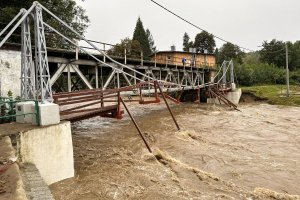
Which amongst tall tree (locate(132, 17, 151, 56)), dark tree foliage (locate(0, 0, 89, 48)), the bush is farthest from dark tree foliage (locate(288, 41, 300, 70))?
dark tree foliage (locate(0, 0, 89, 48))

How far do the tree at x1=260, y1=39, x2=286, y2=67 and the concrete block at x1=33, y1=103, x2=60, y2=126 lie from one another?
207ft

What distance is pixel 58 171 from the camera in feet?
28.8

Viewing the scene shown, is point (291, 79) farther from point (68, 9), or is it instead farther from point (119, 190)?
point (119, 190)

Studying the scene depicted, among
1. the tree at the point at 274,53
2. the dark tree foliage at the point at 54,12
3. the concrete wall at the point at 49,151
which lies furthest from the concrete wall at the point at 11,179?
the tree at the point at 274,53

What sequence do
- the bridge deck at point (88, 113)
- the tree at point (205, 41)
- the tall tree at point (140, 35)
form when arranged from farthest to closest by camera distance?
the tree at point (205, 41), the tall tree at point (140, 35), the bridge deck at point (88, 113)

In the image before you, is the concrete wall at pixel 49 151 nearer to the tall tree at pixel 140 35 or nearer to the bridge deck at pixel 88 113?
the bridge deck at pixel 88 113

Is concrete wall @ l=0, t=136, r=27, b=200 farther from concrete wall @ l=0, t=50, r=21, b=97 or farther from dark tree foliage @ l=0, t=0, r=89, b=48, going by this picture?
dark tree foliage @ l=0, t=0, r=89, b=48

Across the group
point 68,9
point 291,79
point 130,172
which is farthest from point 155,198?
point 291,79

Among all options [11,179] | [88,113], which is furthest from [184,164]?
[11,179]

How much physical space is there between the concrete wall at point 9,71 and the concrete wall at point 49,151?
23.5ft

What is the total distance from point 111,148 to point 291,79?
50251mm

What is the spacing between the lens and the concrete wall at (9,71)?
48.2ft

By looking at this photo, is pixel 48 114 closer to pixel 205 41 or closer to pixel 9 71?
pixel 9 71

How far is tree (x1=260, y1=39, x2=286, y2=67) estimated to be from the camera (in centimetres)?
6636
